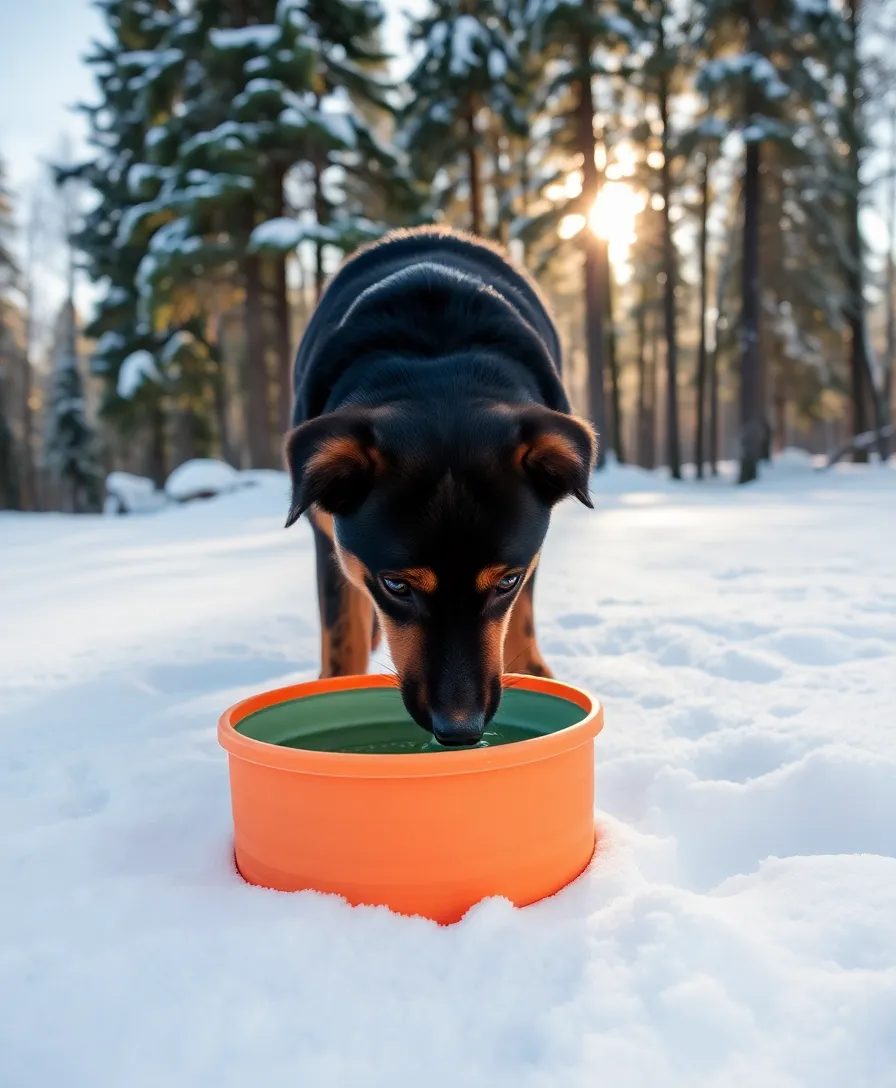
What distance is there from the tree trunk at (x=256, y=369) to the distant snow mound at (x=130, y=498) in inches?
125

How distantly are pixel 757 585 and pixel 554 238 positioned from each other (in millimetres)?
17711

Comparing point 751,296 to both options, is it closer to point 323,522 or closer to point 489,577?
point 323,522

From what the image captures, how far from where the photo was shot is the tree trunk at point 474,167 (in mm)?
18438

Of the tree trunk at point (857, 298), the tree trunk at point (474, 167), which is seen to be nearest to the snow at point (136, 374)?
the tree trunk at point (474, 167)

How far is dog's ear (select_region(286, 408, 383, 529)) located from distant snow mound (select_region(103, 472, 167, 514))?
18179 millimetres

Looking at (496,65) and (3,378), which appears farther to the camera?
(3,378)

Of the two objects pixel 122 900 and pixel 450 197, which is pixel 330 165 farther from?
pixel 122 900

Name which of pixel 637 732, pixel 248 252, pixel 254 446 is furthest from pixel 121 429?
pixel 637 732

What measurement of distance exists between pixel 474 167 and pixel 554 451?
18265mm

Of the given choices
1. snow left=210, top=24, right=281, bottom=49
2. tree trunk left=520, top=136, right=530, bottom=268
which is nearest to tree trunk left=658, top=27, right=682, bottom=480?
tree trunk left=520, top=136, right=530, bottom=268

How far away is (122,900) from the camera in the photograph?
6.12 ft

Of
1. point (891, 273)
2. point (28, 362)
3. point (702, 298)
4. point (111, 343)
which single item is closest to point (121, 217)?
point (111, 343)

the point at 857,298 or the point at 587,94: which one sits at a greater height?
the point at 587,94

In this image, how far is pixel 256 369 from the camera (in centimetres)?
1752
